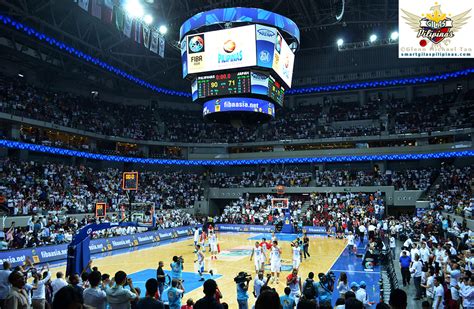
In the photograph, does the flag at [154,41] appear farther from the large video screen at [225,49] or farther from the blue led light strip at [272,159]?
the blue led light strip at [272,159]

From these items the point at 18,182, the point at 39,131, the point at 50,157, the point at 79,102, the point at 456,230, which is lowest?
the point at 456,230

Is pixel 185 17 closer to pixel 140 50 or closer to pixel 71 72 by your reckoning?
pixel 140 50

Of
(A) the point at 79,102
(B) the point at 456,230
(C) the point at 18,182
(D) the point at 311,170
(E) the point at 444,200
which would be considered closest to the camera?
(B) the point at 456,230

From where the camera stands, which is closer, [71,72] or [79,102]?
[71,72]

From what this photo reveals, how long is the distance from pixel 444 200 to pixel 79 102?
37.9 metres

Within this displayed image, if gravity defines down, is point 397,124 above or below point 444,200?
above

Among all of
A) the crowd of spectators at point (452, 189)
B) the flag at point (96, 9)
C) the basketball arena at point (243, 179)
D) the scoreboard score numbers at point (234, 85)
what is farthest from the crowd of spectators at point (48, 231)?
the crowd of spectators at point (452, 189)

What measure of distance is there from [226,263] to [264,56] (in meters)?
12.0

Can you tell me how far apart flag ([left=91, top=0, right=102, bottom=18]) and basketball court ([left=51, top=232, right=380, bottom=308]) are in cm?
1466

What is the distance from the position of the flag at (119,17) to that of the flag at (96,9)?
1627mm

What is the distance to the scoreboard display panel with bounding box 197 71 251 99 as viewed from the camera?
23.3 m

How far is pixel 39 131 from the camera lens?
38781 millimetres

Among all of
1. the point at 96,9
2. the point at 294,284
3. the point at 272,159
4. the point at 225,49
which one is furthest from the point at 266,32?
the point at 272,159

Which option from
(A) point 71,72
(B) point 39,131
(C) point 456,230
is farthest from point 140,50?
(C) point 456,230
